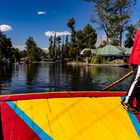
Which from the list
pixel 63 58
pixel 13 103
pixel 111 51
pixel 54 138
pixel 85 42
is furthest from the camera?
pixel 63 58

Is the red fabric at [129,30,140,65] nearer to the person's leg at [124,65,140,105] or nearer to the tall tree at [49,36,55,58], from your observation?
the person's leg at [124,65,140,105]

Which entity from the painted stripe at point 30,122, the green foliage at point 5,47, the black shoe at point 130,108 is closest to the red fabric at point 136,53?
the black shoe at point 130,108

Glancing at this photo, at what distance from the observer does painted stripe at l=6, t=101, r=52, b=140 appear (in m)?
3.23

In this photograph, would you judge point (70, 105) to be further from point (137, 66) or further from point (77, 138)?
point (137, 66)

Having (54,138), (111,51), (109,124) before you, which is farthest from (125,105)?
(111,51)

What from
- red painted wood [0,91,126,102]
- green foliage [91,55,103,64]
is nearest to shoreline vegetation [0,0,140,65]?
green foliage [91,55,103,64]

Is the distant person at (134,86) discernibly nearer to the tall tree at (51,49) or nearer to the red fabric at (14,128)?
the red fabric at (14,128)

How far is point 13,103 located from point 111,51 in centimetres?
4835

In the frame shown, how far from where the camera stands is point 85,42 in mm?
69938

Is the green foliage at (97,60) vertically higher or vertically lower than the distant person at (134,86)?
lower

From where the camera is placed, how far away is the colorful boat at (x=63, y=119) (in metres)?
3.29

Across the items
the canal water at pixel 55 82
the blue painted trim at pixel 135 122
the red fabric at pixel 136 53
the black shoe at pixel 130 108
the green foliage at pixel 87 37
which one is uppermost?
the green foliage at pixel 87 37

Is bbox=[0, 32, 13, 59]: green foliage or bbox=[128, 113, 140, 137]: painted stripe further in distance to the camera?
bbox=[0, 32, 13, 59]: green foliage

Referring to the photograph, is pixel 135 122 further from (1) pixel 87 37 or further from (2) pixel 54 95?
(1) pixel 87 37
